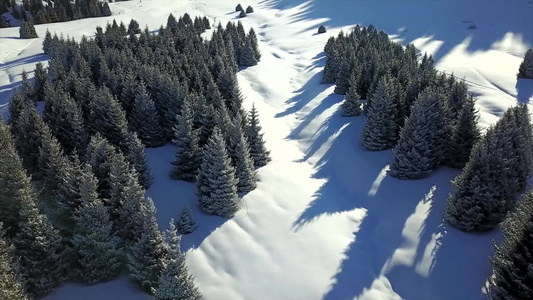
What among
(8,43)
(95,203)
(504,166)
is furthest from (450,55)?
(8,43)

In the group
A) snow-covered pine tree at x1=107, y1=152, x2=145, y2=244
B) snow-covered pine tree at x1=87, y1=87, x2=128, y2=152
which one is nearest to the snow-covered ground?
snow-covered pine tree at x1=107, y1=152, x2=145, y2=244

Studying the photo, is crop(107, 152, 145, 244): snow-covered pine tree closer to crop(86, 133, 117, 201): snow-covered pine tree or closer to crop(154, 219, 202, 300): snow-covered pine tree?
crop(86, 133, 117, 201): snow-covered pine tree

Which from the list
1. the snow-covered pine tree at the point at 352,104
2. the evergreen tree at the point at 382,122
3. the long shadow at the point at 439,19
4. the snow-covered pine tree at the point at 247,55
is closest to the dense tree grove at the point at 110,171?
the evergreen tree at the point at 382,122

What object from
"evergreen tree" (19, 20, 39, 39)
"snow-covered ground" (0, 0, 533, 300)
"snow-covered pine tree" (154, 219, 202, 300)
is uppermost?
"evergreen tree" (19, 20, 39, 39)

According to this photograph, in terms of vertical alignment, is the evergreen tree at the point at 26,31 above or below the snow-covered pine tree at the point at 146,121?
above

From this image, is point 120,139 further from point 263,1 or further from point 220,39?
point 263,1

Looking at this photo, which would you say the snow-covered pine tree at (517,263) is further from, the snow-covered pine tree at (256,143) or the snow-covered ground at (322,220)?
the snow-covered pine tree at (256,143)
